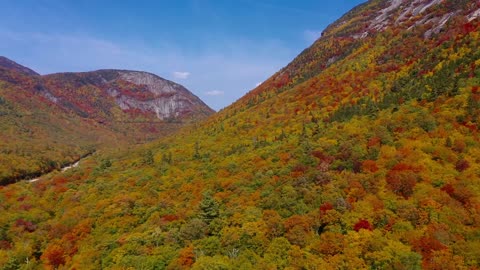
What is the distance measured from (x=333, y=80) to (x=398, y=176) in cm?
9969

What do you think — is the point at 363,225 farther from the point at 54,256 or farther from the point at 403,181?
the point at 54,256

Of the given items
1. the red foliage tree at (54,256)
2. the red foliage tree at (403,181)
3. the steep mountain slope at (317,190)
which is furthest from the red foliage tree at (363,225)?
the red foliage tree at (54,256)

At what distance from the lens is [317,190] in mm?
76250

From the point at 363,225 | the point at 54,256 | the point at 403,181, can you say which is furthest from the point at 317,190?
the point at 54,256

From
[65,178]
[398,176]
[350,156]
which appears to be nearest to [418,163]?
[398,176]

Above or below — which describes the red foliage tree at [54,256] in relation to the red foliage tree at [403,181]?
below

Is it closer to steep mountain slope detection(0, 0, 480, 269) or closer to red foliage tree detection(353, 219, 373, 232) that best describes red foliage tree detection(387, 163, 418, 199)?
steep mountain slope detection(0, 0, 480, 269)

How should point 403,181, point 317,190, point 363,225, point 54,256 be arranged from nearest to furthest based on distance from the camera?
point 363,225, point 403,181, point 317,190, point 54,256

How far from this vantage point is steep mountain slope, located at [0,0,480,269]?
59531 mm

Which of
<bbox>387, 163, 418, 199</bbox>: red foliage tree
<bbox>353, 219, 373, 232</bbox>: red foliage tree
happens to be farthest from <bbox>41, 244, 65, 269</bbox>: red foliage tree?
<bbox>387, 163, 418, 199</bbox>: red foliage tree

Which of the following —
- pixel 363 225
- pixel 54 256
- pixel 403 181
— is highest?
pixel 403 181

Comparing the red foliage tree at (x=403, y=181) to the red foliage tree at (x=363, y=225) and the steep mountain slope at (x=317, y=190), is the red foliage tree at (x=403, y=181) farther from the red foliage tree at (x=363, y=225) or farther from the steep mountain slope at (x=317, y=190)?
the red foliage tree at (x=363, y=225)

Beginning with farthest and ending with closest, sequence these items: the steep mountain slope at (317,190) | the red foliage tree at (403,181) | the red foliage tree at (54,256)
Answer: the red foliage tree at (54,256) < the red foliage tree at (403,181) < the steep mountain slope at (317,190)

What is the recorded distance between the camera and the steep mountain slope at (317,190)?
2344 inches
